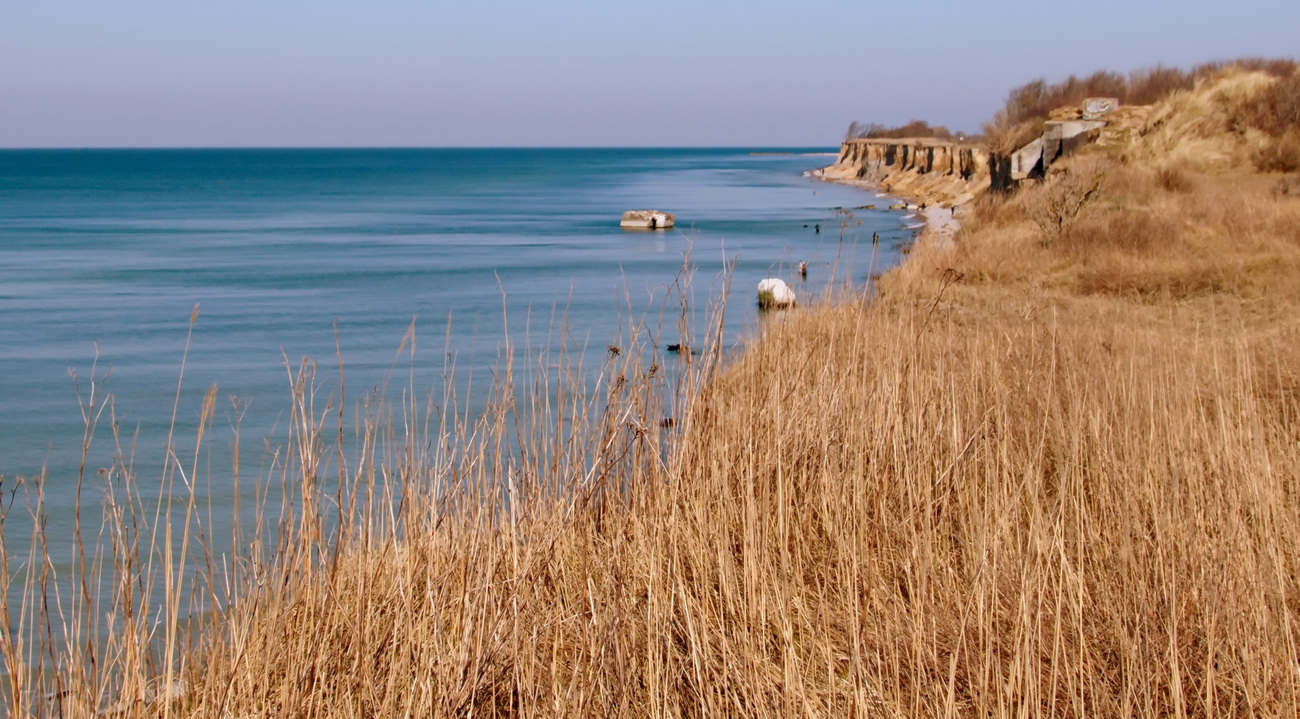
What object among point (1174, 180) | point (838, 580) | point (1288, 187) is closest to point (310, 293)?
point (1174, 180)

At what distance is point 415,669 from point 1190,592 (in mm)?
2275

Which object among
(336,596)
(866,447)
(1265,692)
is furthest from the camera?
(866,447)

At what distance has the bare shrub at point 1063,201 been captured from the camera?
49.6ft

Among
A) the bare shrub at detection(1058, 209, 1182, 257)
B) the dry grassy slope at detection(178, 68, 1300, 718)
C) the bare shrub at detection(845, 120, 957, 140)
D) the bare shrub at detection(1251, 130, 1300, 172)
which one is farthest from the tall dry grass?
the bare shrub at detection(845, 120, 957, 140)

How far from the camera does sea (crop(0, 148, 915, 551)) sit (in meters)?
9.93

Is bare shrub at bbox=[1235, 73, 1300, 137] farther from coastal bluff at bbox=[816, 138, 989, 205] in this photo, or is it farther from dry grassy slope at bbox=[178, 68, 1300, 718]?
dry grassy slope at bbox=[178, 68, 1300, 718]

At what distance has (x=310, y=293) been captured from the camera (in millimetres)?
21422

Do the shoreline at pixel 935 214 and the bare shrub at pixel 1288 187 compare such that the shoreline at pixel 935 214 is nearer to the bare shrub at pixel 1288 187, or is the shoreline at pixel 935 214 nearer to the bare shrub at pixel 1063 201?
the bare shrub at pixel 1063 201

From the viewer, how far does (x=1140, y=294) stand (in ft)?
39.8

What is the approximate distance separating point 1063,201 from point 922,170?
4060 cm

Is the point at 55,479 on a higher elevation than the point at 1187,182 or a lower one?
lower

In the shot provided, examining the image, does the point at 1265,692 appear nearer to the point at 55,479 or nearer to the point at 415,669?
the point at 415,669

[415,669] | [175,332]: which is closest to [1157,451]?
[415,669]

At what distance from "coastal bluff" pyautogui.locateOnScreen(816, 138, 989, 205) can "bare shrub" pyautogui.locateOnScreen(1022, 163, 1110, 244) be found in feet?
66.6
